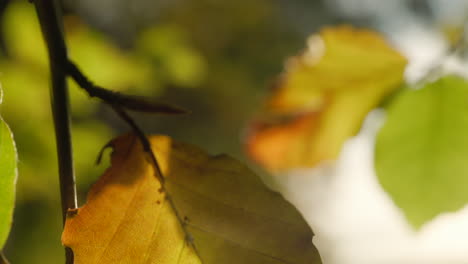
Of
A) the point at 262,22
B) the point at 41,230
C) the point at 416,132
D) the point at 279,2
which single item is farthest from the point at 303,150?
the point at 279,2

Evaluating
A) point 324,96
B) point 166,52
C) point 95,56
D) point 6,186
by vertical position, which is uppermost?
point 166,52

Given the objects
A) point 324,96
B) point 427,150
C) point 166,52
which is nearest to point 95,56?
point 166,52

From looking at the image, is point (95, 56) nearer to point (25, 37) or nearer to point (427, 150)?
point (25, 37)

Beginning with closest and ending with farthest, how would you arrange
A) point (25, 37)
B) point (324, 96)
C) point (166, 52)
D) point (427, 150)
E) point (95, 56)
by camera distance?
1. point (427, 150)
2. point (324, 96)
3. point (25, 37)
4. point (95, 56)
5. point (166, 52)

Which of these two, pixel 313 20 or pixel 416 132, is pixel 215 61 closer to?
pixel 313 20

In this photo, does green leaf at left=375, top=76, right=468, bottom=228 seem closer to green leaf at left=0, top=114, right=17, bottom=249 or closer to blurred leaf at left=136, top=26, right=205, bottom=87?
green leaf at left=0, top=114, right=17, bottom=249

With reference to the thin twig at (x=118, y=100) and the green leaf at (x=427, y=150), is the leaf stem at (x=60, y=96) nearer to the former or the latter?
the thin twig at (x=118, y=100)

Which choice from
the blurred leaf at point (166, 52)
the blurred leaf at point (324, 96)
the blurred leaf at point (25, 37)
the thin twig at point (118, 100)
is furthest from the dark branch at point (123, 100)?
the blurred leaf at point (166, 52)

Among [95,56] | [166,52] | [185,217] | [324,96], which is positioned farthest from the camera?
[166,52]
